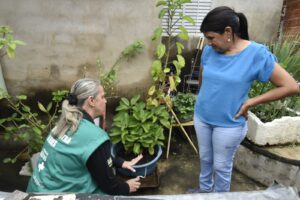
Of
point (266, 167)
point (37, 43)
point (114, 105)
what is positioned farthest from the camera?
point (114, 105)

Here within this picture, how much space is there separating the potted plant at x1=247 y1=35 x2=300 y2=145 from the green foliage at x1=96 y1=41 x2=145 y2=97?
1.66 m

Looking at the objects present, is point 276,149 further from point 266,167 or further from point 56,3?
point 56,3

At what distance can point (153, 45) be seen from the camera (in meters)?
3.77

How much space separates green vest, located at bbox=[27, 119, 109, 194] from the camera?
1775 millimetres

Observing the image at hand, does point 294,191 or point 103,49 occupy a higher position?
point 103,49

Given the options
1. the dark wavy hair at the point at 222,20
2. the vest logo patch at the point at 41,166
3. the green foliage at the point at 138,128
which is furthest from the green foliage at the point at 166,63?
the vest logo patch at the point at 41,166

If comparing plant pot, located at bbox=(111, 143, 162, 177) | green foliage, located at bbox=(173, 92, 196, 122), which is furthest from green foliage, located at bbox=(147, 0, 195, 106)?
plant pot, located at bbox=(111, 143, 162, 177)

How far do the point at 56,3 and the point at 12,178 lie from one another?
2278 mm

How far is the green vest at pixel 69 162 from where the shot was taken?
1.78 m

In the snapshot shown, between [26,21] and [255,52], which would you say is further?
[26,21]

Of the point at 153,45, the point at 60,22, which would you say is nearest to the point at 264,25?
the point at 153,45

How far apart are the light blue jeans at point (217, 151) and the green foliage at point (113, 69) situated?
1499 mm

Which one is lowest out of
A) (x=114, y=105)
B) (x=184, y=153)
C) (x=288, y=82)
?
(x=184, y=153)

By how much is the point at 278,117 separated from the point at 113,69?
227cm
